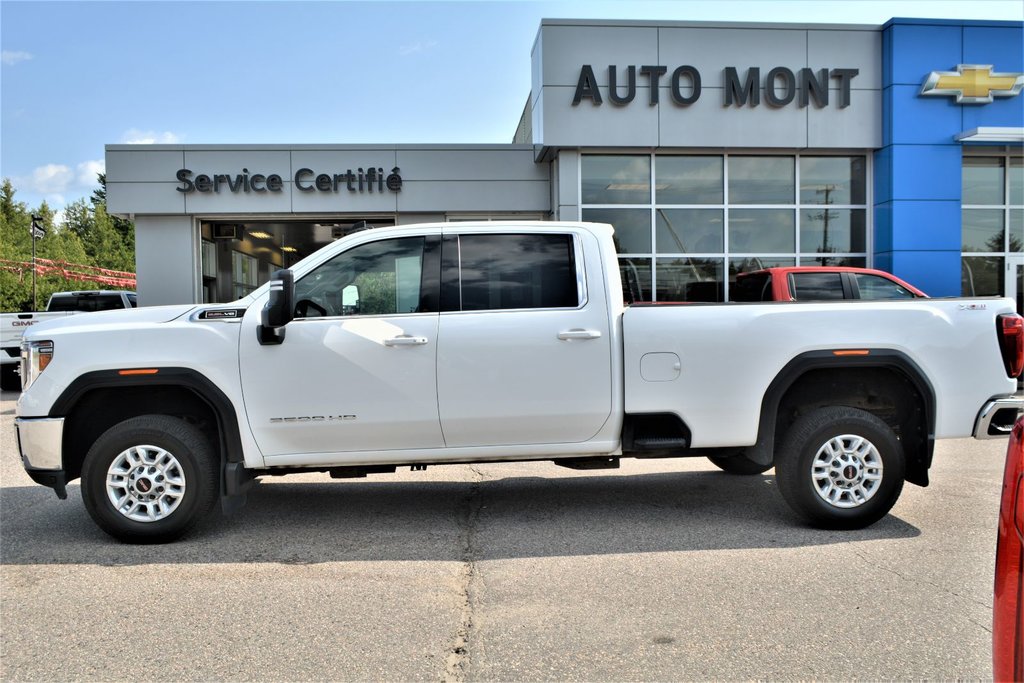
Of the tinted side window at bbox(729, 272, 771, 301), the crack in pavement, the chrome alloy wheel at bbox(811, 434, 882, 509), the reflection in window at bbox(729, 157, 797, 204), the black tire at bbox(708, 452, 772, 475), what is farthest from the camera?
the reflection in window at bbox(729, 157, 797, 204)

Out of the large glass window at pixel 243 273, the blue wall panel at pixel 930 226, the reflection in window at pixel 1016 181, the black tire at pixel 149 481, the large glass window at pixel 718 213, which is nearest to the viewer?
the black tire at pixel 149 481

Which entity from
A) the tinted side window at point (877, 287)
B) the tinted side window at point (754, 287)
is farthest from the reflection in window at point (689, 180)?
the tinted side window at point (877, 287)

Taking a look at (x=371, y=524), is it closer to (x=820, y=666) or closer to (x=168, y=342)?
(x=168, y=342)

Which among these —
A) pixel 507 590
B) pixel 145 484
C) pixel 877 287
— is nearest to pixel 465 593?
pixel 507 590

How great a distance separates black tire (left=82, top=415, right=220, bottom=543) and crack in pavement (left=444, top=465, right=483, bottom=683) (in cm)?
168

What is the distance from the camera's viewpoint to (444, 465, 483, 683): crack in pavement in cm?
337

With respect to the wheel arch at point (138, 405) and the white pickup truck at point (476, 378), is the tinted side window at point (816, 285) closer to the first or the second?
the white pickup truck at point (476, 378)

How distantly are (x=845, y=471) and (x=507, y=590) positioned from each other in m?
2.48

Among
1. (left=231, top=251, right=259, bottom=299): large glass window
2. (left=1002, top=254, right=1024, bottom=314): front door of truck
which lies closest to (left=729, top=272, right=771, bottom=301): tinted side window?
(left=1002, top=254, right=1024, bottom=314): front door of truck

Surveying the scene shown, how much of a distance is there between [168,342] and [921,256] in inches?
607

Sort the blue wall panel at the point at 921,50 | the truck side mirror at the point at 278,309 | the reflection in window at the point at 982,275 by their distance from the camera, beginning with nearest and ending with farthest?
1. the truck side mirror at the point at 278,309
2. the blue wall panel at the point at 921,50
3. the reflection in window at the point at 982,275

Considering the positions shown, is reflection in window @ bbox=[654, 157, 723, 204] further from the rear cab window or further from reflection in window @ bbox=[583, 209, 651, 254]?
the rear cab window

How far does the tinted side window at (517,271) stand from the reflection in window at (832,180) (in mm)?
12798

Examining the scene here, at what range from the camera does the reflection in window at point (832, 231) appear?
55.1 feet
